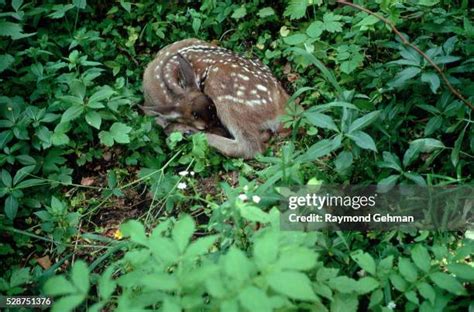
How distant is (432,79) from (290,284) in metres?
2.18

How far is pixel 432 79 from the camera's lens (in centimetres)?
376

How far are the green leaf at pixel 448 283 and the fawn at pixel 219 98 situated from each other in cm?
211

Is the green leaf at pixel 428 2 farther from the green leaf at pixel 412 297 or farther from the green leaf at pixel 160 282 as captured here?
the green leaf at pixel 160 282

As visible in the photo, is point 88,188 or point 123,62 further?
point 123,62

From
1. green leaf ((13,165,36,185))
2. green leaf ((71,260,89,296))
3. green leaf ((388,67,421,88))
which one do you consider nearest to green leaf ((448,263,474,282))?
green leaf ((388,67,421,88))

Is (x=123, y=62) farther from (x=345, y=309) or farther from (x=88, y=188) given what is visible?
(x=345, y=309)

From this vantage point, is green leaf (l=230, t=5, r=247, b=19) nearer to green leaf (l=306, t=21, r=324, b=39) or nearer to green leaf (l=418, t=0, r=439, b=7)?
green leaf (l=306, t=21, r=324, b=39)

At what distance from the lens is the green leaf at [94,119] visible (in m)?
4.45

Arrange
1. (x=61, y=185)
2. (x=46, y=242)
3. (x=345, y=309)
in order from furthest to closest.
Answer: (x=61, y=185), (x=46, y=242), (x=345, y=309)

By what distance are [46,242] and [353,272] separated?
7.34 feet

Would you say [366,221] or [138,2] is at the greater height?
[138,2]

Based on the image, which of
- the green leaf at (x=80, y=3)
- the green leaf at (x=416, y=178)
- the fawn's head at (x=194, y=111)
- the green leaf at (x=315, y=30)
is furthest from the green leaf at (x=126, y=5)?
the green leaf at (x=416, y=178)

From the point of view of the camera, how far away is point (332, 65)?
504 centimetres

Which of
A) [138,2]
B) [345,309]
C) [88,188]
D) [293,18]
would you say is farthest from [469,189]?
[138,2]
